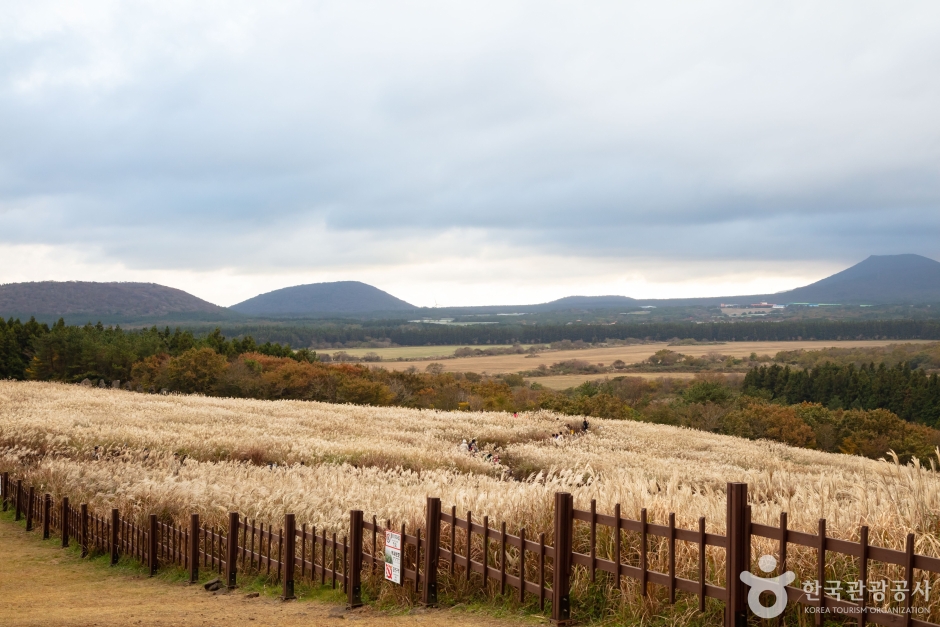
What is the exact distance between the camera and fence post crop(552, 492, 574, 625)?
819 cm

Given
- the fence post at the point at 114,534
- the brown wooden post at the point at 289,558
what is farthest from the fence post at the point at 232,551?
the fence post at the point at 114,534

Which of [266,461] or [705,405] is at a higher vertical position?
[266,461]

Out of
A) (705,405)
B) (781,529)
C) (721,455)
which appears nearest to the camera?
(781,529)

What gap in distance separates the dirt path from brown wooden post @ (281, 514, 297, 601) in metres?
0.20

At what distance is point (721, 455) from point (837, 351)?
16565 centimetres

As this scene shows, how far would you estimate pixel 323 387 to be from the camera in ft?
262

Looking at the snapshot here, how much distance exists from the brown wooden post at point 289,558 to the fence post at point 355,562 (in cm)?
112

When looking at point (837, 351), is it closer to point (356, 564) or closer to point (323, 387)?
point (323, 387)

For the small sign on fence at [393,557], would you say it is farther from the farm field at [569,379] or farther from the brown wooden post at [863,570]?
the farm field at [569,379]

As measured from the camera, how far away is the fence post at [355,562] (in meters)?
9.84

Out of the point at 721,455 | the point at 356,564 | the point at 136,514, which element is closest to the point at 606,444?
the point at 721,455

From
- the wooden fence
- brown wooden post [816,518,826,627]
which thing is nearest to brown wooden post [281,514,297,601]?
the wooden fence

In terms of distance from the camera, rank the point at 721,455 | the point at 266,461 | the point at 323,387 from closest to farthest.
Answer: the point at 266,461
the point at 721,455
the point at 323,387

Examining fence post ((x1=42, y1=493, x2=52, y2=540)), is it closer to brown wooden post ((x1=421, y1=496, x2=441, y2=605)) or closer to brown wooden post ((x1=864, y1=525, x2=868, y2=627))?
brown wooden post ((x1=421, y1=496, x2=441, y2=605))
